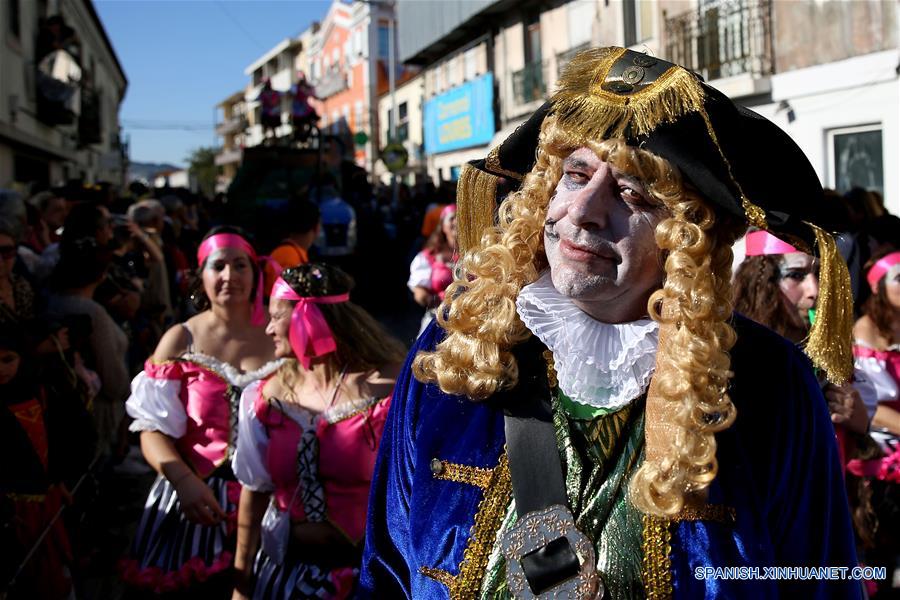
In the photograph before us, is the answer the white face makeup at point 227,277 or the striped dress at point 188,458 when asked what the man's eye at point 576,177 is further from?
the white face makeup at point 227,277

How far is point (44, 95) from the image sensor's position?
→ 1669 cm

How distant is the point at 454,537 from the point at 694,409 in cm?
53

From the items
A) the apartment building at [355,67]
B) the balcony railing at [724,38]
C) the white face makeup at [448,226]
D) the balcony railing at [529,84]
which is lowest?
the white face makeup at [448,226]

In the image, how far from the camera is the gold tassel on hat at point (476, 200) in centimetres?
190

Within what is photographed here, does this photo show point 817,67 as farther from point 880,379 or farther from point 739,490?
point 739,490

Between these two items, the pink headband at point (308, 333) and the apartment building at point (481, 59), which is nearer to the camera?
the pink headband at point (308, 333)

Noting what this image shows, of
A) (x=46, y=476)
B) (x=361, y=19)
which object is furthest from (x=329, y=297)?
(x=361, y=19)

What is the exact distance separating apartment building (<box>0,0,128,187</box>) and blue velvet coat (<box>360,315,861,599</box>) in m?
9.46

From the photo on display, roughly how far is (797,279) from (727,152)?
1792mm

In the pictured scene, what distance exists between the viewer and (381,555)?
1.80 m

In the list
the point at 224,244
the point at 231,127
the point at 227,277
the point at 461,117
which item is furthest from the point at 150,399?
the point at 231,127

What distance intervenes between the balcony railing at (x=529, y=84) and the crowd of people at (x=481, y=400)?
49.3 ft

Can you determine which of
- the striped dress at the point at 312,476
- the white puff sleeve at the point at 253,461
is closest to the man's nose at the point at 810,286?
the striped dress at the point at 312,476

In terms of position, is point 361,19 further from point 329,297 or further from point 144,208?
point 329,297
